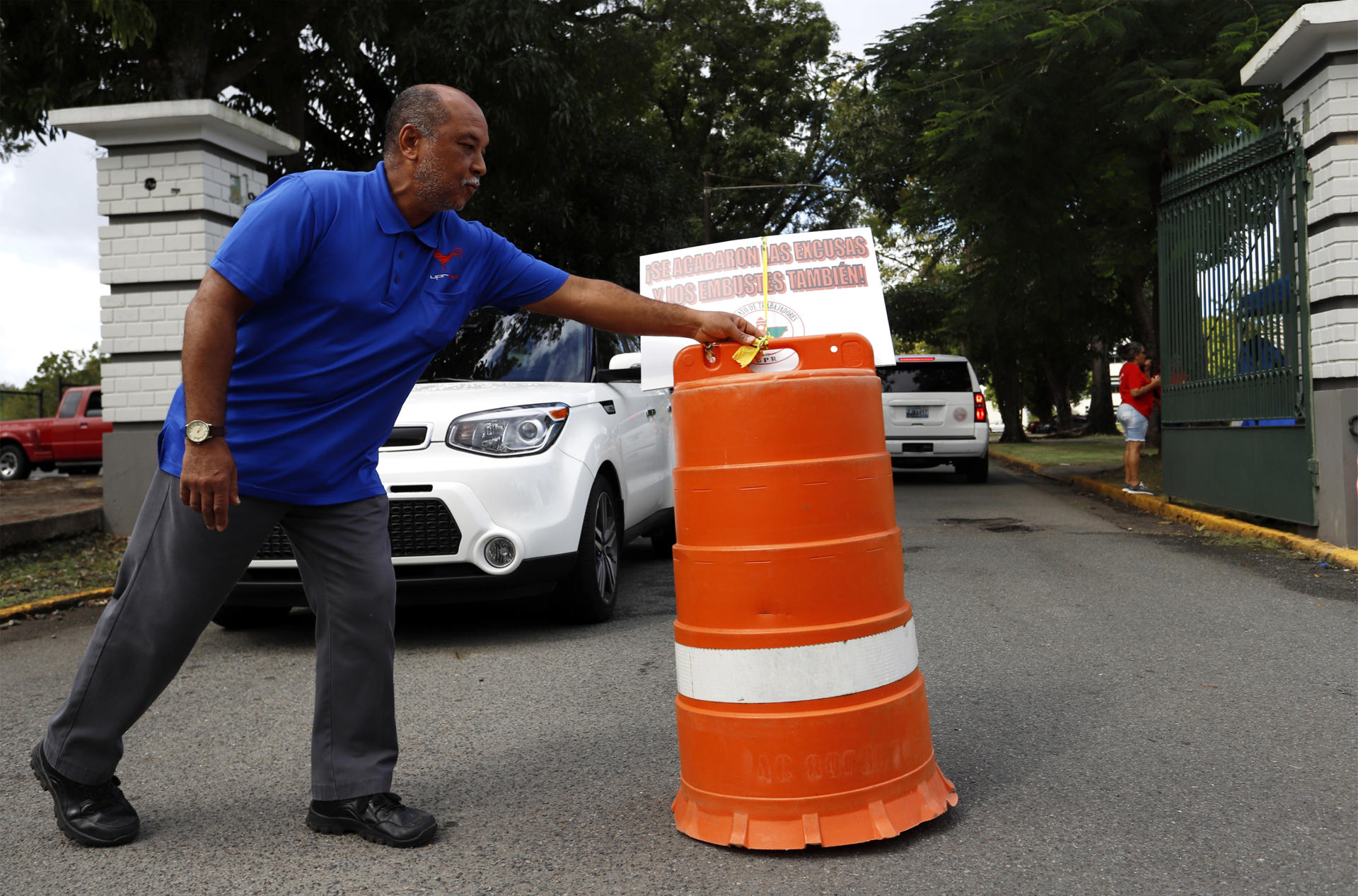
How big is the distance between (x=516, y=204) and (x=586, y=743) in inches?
647

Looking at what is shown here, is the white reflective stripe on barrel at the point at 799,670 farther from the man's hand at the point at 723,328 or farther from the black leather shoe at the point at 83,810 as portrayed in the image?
the black leather shoe at the point at 83,810

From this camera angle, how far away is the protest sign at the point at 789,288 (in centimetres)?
353

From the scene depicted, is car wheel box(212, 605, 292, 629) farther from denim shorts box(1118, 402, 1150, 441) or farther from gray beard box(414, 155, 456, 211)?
denim shorts box(1118, 402, 1150, 441)

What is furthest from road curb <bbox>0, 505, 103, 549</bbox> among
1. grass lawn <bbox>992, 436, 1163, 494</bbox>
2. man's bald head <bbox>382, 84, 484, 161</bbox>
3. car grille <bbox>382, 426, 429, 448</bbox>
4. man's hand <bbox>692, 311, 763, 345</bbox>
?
grass lawn <bbox>992, 436, 1163, 494</bbox>

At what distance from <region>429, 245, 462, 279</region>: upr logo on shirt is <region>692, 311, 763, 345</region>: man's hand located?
69cm

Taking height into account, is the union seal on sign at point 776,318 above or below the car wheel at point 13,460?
above

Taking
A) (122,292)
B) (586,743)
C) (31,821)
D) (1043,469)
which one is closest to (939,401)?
(1043,469)

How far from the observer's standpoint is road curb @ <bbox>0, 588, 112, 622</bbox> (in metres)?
6.82

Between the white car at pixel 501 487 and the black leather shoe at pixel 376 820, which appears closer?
the black leather shoe at pixel 376 820

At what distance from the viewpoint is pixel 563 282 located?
11.4 feet

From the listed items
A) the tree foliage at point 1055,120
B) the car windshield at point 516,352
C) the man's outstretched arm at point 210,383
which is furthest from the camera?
the tree foliage at point 1055,120

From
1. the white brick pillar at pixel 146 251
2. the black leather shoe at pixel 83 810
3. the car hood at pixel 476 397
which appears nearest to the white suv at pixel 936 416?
the white brick pillar at pixel 146 251

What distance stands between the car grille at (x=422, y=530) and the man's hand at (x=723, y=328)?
7.85 feet

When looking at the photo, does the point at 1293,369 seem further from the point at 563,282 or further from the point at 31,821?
the point at 31,821
